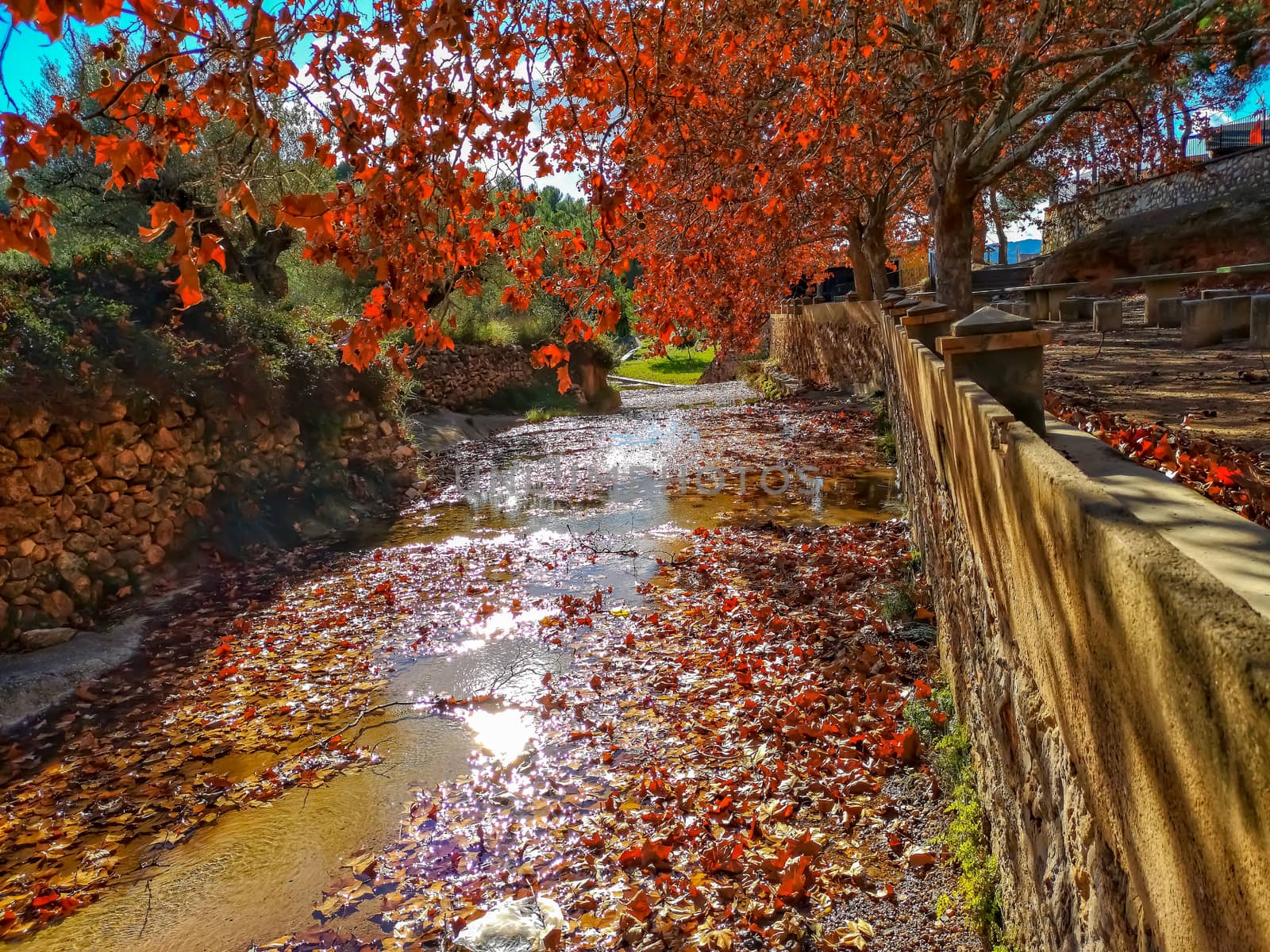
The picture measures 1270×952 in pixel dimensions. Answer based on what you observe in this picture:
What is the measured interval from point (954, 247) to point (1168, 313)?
4405 mm

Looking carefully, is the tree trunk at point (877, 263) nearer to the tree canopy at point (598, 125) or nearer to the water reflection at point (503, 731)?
the tree canopy at point (598, 125)

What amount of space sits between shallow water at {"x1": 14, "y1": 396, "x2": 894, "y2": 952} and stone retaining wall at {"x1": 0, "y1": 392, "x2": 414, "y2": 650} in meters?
1.71

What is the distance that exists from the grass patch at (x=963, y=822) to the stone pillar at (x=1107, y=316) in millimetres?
11413

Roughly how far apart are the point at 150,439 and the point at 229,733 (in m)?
5.44

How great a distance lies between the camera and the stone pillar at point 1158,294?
46.0ft

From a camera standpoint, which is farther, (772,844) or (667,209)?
(667,209)

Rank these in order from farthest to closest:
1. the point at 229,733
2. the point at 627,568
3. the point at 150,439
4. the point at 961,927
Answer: the point at 150,439
the point at 627,568
the point at 229,733
the point at 961,927

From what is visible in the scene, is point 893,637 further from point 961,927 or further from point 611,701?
point 961,927

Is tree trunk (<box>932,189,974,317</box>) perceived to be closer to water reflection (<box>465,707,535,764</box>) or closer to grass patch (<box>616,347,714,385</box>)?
water reflection (<box>465,707,535,764</box>)

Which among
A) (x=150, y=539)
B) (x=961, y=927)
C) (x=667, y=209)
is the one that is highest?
(x=667, y=209)

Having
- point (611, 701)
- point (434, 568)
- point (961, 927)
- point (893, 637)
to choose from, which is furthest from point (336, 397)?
point (961, 927)

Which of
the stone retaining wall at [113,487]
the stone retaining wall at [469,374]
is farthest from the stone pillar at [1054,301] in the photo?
the stone retaining wall at [113,487]

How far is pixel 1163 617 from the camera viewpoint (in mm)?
1263

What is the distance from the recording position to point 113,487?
934 cm
